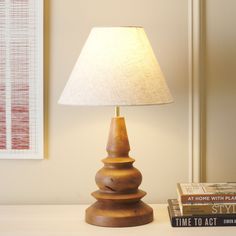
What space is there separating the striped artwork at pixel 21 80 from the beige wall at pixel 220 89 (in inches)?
19.1

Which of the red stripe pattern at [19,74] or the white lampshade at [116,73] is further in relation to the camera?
the red stripe pattern at [19,74]

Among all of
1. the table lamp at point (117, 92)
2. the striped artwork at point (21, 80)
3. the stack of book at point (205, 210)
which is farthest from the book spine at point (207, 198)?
the striped artwork at point (21, 80)

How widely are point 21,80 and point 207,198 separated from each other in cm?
63

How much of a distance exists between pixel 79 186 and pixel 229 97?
1.66 feet

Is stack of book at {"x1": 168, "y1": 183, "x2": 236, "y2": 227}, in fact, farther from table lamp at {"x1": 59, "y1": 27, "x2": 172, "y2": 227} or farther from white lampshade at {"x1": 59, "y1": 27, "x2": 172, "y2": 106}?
white lampshade at {"x1": 59, "y1": 27, "x2": 172, "y2": 106}

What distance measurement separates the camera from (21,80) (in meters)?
1.60

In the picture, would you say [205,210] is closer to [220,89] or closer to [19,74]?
[220,89]

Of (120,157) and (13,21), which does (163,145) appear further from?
(13,21)

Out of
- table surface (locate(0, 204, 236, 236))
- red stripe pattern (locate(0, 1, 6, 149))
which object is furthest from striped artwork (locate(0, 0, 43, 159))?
table surface (locate(0, 204, 236, 236))

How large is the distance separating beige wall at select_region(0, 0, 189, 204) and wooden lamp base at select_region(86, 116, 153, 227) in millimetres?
223

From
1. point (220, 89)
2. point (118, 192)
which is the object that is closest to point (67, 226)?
point (118, 192)

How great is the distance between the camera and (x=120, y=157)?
1404mm

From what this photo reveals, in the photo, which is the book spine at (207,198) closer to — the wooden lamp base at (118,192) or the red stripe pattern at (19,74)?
the wooden lamp base at (118,192)

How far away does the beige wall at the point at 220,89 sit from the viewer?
63.3 inches
